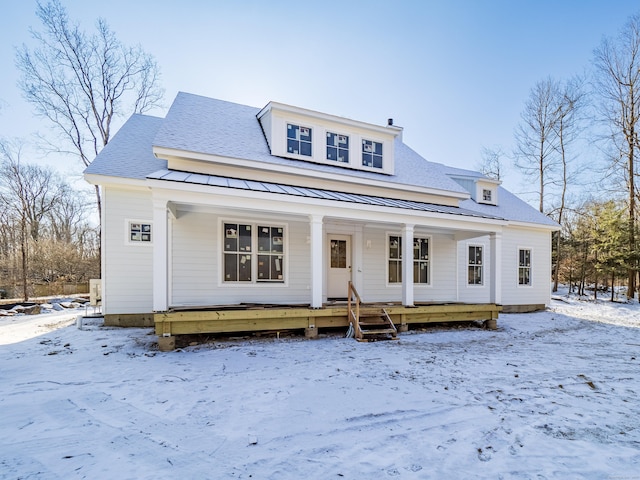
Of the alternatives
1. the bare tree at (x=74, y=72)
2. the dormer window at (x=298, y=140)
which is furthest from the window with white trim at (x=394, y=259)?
the bare tree at (x=74, y=72)

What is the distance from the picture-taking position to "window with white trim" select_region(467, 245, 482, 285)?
11.4 metres

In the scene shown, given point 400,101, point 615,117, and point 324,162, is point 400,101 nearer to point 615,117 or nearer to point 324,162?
point 324,162

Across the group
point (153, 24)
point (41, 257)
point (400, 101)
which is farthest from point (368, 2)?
point (41, 257)

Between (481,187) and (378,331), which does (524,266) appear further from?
(378,331)

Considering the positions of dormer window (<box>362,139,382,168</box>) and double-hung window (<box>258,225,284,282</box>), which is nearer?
double-hung window (<box>258,225,284,282</box>)

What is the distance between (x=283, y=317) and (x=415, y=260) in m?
5.34

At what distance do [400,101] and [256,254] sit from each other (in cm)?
915

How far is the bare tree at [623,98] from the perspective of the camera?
1590 centimetres

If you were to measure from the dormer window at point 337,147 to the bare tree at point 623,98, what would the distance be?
601 inches

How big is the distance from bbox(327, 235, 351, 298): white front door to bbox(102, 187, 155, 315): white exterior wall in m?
4.71

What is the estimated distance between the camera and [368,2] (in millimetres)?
9266

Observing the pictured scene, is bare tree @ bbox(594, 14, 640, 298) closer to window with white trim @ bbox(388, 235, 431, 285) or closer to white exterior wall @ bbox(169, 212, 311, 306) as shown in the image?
window with white trim @ bbox(388, 235, 431, 285)

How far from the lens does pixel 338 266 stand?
939cm

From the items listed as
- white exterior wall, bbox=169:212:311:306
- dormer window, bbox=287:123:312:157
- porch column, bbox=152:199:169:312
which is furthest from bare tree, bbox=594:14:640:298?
porch column, bbox=152:199:169:312
